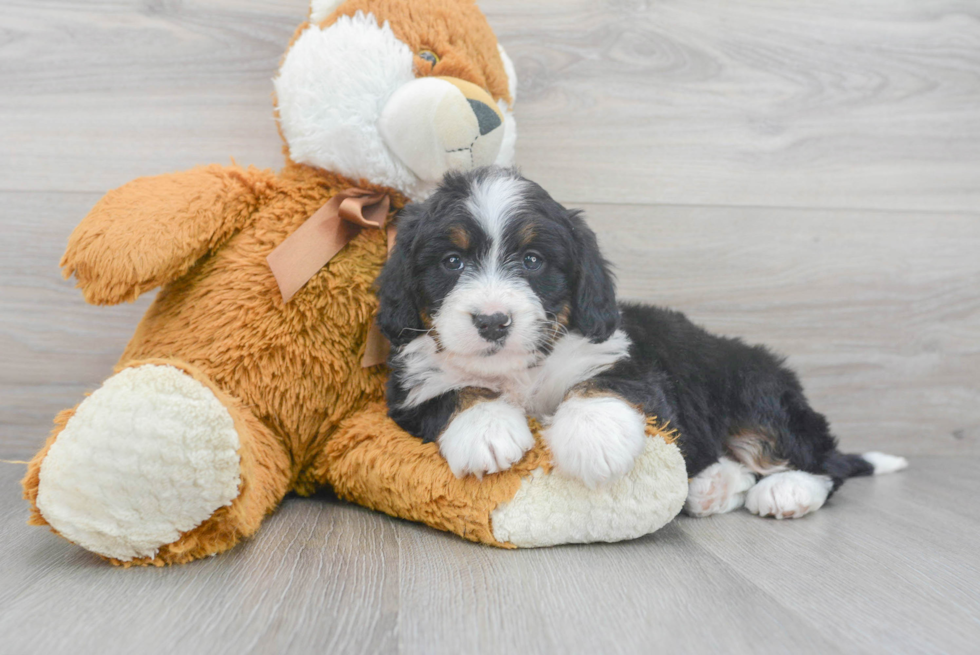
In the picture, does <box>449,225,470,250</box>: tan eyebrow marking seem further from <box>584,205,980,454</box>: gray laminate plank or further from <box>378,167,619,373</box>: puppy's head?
<box>584,205,980,454</box>: gray laminate plank

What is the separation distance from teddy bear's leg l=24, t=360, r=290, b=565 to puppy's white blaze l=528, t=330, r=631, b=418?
2.24ft

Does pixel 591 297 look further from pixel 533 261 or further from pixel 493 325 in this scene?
pixel 493 325

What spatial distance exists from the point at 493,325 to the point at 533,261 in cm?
21

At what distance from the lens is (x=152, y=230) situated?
1631mm

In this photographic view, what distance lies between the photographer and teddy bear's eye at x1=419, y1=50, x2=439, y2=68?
70.1 inches

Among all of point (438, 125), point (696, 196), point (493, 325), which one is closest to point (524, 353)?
point (493, 325)

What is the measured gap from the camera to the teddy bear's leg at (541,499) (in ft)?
4.86

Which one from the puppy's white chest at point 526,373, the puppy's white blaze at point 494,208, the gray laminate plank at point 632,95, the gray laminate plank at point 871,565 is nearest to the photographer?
the gray laminate plank at point 871,565

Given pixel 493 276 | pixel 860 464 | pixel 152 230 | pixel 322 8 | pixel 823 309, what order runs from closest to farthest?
pixel 493 276 → pixel 152 230 → pixel 322 8 → pixel 860 464 → pixel 823 309

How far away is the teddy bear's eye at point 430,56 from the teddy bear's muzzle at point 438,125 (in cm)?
6

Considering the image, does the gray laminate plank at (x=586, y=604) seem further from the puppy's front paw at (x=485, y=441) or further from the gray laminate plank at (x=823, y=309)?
the gray laminate plank at (x=823, y=309)

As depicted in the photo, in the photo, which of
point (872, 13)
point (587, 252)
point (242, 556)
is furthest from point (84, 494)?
point (872, 13)

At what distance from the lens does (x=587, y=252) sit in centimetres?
162

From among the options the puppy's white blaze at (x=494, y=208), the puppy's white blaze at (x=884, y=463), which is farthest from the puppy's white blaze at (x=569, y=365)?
the puppy's white blaze at (x=884, y=463)
